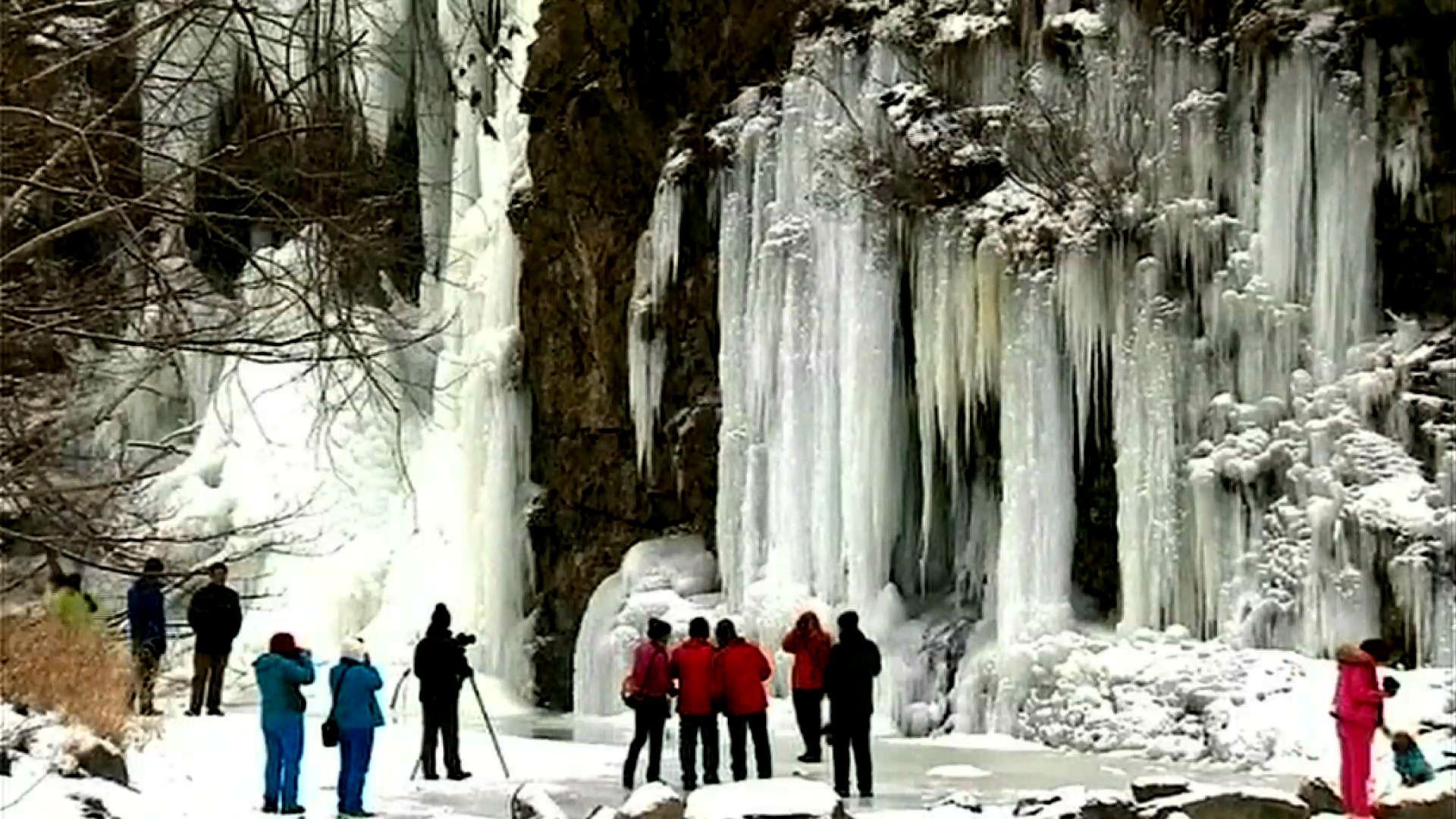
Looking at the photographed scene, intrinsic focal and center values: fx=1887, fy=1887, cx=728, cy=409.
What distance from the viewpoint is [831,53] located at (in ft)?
70.0

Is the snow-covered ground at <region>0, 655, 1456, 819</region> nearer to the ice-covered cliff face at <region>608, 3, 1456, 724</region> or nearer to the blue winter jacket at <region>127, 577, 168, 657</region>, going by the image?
the blue winter jacket at <region>127, 577, 168, 657</region>

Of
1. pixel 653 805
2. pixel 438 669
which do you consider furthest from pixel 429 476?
pixel 653 805

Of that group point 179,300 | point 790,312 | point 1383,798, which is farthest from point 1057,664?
point 179,300

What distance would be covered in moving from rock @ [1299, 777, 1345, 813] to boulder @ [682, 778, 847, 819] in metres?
2.99

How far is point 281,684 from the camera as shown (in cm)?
1130

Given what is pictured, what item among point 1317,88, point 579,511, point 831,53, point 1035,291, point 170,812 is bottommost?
point 170,812

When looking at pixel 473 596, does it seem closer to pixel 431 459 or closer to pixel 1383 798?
pixel 431 459

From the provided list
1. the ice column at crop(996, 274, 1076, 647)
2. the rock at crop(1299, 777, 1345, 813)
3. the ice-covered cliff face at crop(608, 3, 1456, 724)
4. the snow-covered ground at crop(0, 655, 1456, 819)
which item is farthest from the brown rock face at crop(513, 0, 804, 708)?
the rock at crop(1299, 777, 1345, 813)

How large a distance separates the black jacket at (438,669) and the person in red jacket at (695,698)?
5.65 ft

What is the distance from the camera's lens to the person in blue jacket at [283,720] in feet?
36.8

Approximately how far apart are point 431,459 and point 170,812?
16.5 m

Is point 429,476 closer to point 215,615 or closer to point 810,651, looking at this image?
point 215,615

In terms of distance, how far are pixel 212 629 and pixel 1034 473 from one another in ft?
25.8

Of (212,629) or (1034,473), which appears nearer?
(212,629)
